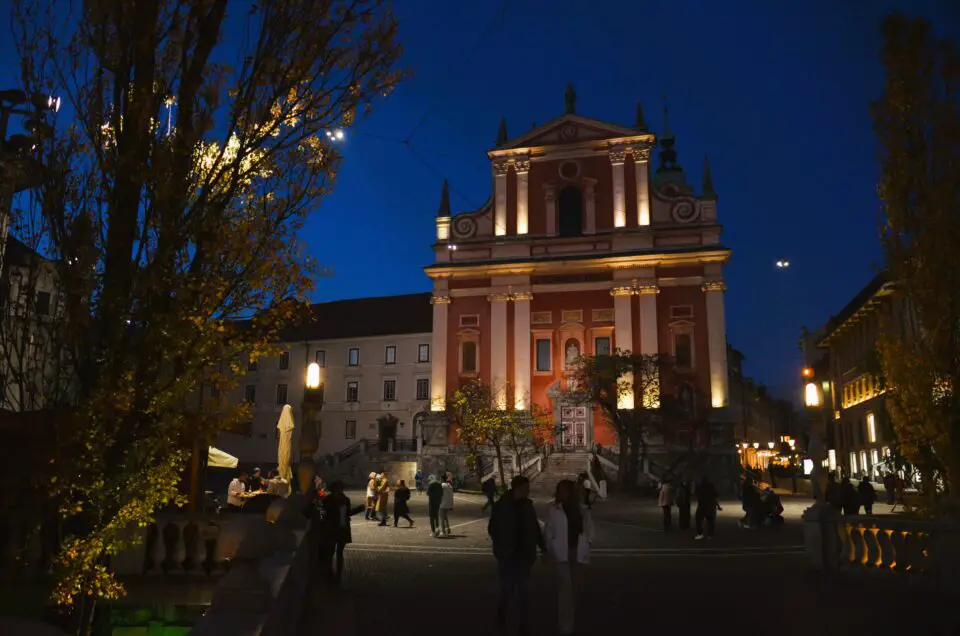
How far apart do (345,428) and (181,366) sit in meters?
50.8

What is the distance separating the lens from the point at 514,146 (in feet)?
147

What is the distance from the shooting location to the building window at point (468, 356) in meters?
43.3

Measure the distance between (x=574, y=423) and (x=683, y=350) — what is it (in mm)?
7167

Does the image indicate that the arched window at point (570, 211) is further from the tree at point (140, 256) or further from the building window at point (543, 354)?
the tree at point (140, 256)

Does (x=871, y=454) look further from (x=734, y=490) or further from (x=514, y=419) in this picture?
(x=514, y=419)

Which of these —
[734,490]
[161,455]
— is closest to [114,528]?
[161,455]

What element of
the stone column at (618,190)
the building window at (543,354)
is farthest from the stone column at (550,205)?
the building window at (543,354)

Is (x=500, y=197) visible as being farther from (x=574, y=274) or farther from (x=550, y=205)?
(x=574, y=274)

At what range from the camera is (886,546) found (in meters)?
10.7

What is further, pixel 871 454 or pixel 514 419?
pixel 871 454

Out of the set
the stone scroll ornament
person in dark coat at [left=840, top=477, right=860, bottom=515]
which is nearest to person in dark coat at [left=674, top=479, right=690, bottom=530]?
person in dark coat at [left=840, top=477, right=860, bottom=515]

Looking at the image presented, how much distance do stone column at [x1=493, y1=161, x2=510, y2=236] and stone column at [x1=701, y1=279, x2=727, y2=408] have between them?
11.9 metres

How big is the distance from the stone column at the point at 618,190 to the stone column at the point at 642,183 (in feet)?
2.47

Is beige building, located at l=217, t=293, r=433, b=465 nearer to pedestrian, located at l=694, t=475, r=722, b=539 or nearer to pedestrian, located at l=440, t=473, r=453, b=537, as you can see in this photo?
pedestrian, located at l=440, t=473, r=453, b=537
